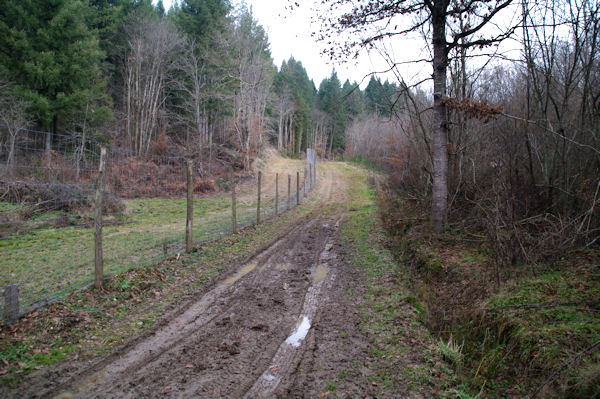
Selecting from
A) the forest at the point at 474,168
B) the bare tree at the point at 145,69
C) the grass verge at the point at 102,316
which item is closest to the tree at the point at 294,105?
the bare tree at the point at 145,69

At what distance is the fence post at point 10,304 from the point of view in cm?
388

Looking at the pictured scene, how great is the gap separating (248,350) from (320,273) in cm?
316

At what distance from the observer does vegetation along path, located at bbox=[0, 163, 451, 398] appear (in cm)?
311

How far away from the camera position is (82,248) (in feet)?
27.2

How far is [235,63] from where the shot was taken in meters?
26.7

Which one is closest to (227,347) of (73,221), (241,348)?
(241,348)

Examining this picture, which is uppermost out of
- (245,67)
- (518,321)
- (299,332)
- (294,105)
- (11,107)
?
(294,105)

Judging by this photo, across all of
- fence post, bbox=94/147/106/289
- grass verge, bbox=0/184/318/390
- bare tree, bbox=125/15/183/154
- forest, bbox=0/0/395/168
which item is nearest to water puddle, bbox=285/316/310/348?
grass verge, bbox=0/184/318/390

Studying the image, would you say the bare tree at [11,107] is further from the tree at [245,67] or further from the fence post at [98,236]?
the fence post at [98,236]

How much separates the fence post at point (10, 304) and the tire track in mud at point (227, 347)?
1.45m

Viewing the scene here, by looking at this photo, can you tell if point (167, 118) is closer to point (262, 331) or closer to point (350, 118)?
point (262, 331)

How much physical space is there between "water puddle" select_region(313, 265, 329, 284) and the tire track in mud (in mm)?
20

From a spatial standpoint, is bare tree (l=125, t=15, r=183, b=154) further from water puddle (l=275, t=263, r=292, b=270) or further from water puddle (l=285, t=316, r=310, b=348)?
water puddle (l=285, t=316, r=310, b=348)

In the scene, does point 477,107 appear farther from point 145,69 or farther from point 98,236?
point 145,69
